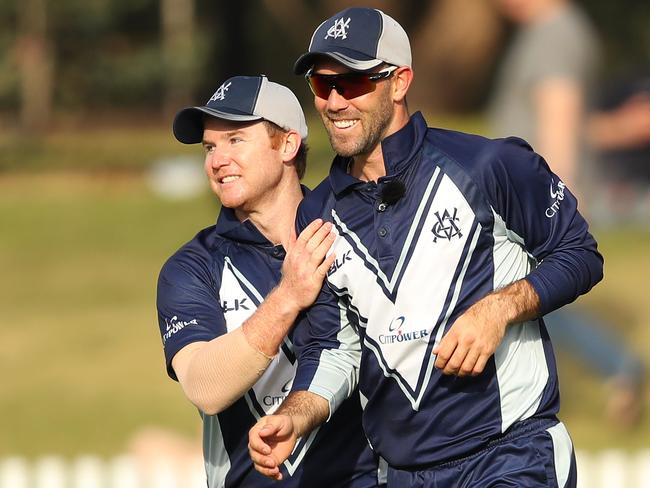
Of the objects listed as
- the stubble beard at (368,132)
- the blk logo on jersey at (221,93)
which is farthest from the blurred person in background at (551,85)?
the stubble beard at (368,132)

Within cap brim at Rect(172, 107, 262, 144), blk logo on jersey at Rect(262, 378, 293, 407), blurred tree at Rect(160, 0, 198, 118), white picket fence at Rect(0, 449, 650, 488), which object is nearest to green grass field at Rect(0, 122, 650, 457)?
white picket fence at Rect(0, 449, 650, 488)

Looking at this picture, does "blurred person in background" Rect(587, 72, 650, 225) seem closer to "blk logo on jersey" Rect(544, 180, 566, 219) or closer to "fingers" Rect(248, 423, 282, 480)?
"blk logo on jersey" Rect(544, 180, 566, 219)

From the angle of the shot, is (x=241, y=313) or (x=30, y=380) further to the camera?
(x=30, y=380)

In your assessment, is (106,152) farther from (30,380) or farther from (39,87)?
(30,380)

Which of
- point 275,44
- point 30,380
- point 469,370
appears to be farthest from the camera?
point 275,44

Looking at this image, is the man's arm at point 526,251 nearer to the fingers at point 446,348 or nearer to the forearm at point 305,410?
the fingers at point 446,348

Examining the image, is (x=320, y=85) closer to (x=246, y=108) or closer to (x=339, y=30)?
(x=339, y=30)

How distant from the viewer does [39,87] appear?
116ft

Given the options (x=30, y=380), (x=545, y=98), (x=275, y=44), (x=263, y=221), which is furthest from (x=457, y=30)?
(x=263, y=221)

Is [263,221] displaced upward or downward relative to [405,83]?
downward

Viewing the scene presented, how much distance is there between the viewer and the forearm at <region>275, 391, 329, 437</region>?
4.61m

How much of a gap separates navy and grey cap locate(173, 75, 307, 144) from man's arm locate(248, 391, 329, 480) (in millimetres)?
1081

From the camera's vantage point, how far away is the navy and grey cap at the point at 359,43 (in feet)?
15.4

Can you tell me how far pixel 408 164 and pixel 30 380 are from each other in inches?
379
